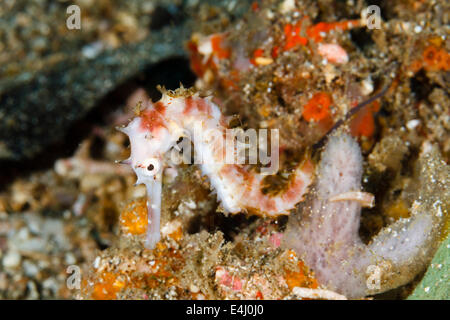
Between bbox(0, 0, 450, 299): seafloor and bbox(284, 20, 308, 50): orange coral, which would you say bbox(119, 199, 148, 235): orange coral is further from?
bbox(284, 20, 308, 50): orange coral

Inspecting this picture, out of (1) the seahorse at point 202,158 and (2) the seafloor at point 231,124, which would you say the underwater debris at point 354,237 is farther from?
(1) the seahorse at point 202,158

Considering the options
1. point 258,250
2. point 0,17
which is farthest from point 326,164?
point 0,17

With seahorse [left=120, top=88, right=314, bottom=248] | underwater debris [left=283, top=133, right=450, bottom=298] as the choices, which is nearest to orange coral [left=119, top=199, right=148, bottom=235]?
seahorse [left=120, top=88, right=314, bottom=248]

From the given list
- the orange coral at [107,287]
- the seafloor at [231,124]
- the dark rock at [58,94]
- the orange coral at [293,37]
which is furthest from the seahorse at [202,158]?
the dark rock at [58,94]

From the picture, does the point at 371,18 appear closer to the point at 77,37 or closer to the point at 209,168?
the point at 209,168

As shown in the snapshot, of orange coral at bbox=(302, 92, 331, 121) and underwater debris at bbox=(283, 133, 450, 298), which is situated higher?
orange coral at bbox=(302, 92, 331, 121)

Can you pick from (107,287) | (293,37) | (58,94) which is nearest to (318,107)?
(293,37)
